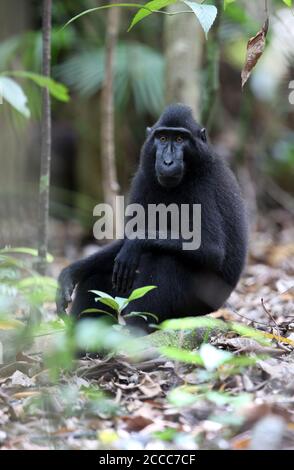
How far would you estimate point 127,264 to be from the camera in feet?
17.2

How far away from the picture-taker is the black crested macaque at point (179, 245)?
5.25m

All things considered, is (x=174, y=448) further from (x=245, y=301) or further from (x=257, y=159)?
(x=257, y=159)

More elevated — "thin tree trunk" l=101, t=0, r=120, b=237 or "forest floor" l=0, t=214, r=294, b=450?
"thin tree trunk" l=101, t=0, r=120, b=237

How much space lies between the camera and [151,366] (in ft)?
13.8

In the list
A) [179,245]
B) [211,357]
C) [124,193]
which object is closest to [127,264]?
[179,245]

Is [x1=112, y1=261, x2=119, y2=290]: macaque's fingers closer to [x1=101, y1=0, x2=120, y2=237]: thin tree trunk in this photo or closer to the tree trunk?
the tree trunk

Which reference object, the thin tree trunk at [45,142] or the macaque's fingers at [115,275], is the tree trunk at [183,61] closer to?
the thin tree trunk at [45,142]

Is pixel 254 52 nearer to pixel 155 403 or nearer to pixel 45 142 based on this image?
pixel 45 142

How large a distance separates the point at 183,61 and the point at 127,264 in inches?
131

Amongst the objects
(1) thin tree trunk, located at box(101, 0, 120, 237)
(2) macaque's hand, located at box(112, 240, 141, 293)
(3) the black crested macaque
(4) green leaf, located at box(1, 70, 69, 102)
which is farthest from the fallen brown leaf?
(1) thin tree trunk, located at box(101, 0, 120, 237)

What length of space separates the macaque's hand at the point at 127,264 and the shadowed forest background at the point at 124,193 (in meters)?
0.51

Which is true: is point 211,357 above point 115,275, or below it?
below

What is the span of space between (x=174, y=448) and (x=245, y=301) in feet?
11.9

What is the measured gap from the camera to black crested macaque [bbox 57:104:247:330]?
207 inches
